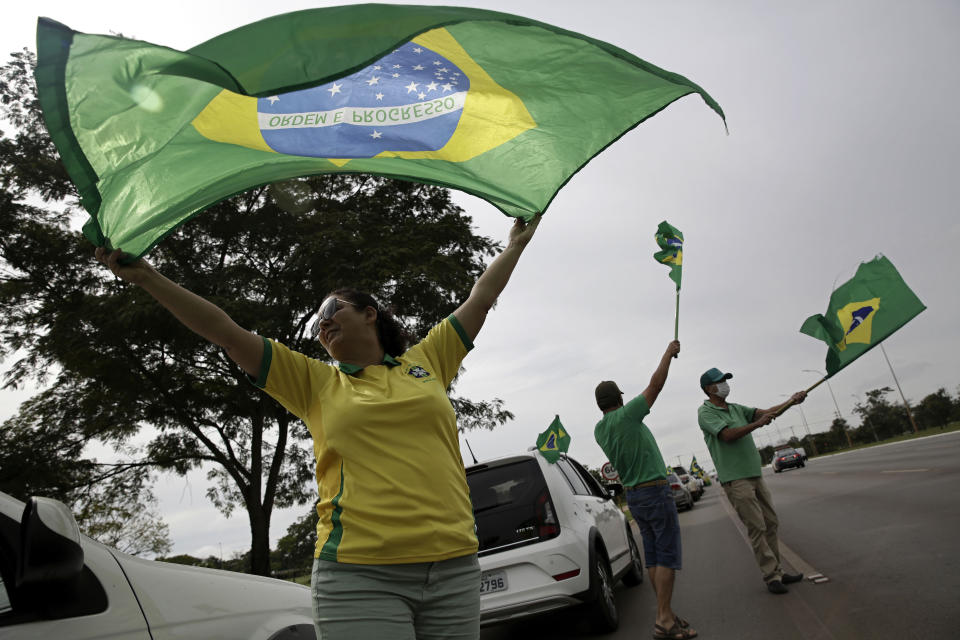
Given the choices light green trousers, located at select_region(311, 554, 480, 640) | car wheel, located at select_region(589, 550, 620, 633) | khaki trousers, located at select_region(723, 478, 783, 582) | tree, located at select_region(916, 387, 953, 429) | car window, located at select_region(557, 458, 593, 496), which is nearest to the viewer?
light green trousers, located at select_region(311, 554, 480, 640)

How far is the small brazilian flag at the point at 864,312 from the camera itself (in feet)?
16.4

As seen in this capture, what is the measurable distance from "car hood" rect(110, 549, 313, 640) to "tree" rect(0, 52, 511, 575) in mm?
8364

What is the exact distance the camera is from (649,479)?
5211 millimetres

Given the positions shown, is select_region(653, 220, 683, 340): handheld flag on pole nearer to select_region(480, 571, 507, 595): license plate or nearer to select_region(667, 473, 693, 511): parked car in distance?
select_region(480, 571, 507, 595): license plate

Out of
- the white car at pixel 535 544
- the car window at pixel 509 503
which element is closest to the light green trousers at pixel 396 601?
the white car at pixel 535 544

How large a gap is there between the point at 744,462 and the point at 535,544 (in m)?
2.18

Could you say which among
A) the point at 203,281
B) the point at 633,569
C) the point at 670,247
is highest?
the point at 203,281

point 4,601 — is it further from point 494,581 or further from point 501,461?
point 501,461

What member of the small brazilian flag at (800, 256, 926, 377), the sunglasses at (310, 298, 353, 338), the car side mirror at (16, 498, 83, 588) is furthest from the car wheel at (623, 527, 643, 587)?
the car side mirror at (16, 498, 83, 588)

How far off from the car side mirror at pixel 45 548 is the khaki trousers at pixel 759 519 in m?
5.30

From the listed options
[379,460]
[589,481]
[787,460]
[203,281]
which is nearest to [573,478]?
[589,481]

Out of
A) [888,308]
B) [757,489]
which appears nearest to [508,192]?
[888,308]

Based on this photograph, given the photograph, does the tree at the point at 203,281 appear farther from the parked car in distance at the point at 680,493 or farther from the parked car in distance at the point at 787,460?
the parked car in distance at the point at 787,460

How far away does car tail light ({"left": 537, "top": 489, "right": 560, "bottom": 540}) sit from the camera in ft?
17.2
